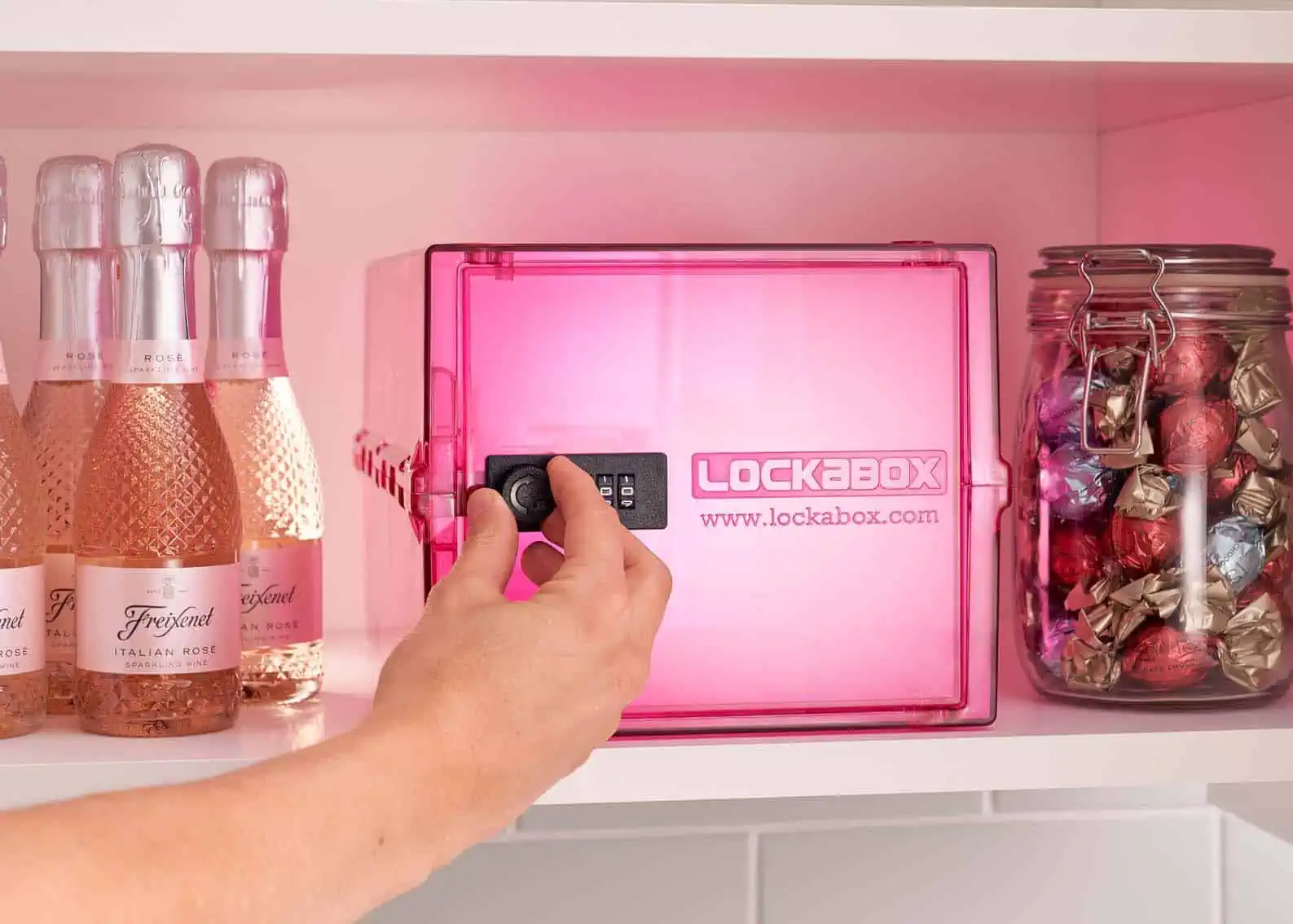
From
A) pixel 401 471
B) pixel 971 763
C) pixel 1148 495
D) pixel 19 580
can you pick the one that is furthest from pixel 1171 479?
pixel 19 580

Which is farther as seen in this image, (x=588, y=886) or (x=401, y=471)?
(x=588, y=886)

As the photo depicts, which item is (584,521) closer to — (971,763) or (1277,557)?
(971,763)

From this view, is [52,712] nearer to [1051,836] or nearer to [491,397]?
[491,397]

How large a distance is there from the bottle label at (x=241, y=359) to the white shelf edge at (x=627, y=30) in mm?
177

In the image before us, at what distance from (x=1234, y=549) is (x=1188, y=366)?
9cm

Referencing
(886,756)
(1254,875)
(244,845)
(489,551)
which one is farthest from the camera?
(1254,875)

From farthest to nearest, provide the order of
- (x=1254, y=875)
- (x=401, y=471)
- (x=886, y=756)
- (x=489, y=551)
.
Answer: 1. (x=1254, y=875)
2. (x=401, y=471)
3. (x=886, y=756)
4. (x=489, y=551)

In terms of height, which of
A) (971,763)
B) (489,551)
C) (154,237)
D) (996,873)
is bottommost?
(996,873)

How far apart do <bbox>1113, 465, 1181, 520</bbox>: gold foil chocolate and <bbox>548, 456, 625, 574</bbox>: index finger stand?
248 mm

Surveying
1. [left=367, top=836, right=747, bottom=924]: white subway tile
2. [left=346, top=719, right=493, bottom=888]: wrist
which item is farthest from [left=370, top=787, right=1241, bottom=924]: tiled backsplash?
[left=346, top=719, right=493, bottom=888]: wrist

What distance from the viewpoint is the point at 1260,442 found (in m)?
0.69

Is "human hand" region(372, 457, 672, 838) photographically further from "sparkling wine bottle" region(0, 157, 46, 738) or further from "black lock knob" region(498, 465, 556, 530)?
"sparkling wine bottle" region(0, 157, 46, 738)

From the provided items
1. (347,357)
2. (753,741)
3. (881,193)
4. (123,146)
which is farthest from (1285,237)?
(123,146)

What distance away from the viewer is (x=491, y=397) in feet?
2.13
